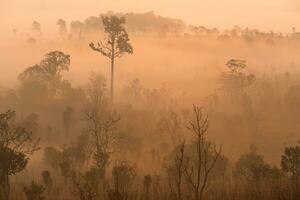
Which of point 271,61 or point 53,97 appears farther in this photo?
point 271,61

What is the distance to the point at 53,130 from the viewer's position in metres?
67.6

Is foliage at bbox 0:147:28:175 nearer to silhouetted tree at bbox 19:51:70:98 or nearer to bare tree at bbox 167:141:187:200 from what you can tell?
bare tree at bbox 167:141:187:200

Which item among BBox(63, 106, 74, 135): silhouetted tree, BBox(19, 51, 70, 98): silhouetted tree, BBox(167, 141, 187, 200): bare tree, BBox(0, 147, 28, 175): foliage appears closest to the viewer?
BBox(167, 141, 187, 200): bare tree

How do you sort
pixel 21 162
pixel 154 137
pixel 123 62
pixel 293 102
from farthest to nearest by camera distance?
pixel 123 62 → pixel 293 102 → pixel 154 137 → pixel 21 162

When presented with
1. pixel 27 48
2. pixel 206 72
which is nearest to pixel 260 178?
pixel 206 72

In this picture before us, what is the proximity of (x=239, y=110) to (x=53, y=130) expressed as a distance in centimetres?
3309

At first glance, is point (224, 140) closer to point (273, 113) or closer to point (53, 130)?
point (273, 113)

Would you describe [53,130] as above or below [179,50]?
below

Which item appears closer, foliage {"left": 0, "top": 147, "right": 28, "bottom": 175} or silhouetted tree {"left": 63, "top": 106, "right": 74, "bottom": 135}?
foliage {"left": 0, "top": 147, "right": 28, "bottom": 175}

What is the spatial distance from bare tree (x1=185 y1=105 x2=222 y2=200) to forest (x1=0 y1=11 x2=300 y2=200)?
17cm

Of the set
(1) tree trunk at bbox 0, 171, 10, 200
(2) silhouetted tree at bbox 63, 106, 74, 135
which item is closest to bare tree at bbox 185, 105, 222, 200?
(1) tree trunk at bbox 0, 171, 10, 200

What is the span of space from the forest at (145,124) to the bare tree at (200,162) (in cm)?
17

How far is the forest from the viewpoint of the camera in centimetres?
3672

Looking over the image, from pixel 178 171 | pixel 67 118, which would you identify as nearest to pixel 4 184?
pixel 178 171
